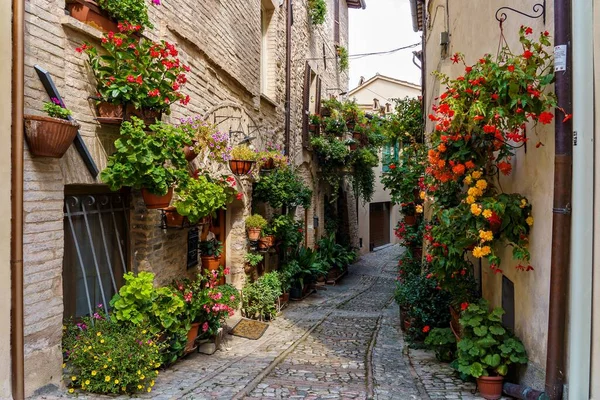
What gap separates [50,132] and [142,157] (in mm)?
939

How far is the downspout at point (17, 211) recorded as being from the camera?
3.41 meters

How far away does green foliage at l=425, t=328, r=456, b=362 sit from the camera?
5.53 metres

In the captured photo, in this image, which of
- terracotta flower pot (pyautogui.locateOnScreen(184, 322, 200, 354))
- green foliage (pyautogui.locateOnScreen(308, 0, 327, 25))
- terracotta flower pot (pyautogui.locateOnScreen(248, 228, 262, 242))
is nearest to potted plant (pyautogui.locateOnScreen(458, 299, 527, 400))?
terracotta flower pot (pyautogui.locateOnScreen(184, 322, 200, 354))

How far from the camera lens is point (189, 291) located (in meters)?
5.51

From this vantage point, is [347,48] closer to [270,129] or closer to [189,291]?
[270,129]

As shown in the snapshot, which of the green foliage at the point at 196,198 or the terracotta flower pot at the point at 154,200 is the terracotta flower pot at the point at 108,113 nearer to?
the terracotta flower pot at the point at 154,200

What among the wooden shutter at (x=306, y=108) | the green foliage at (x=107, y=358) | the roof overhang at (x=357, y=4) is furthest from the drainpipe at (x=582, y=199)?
the roof overhang at (x=357, y=4)

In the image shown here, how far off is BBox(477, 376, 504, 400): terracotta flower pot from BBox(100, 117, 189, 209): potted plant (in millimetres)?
3356

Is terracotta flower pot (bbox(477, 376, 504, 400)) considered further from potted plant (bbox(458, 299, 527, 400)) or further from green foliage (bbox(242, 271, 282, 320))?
green foliage (bbox(242, 271, 282, 320))

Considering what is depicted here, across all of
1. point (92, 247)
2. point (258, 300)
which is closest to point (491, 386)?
point (92, 247)

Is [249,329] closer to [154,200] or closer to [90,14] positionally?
[154,200]

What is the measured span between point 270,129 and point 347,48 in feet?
36.1

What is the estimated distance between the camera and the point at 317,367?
5766 millimetres
